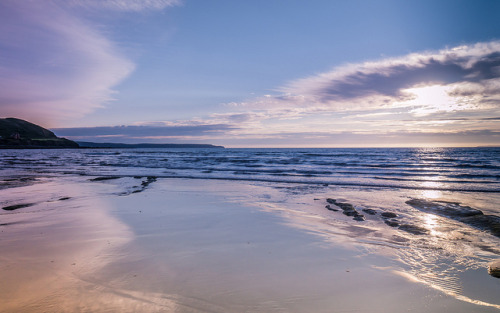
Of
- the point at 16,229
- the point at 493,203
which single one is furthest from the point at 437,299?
the point at 493,203

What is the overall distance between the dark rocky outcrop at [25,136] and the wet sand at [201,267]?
4486 inches

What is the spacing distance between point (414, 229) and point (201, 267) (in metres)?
5.18

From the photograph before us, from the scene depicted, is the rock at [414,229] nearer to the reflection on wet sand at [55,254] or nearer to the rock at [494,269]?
the rock at [494,269]

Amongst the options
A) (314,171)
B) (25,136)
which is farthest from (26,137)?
(314,171)

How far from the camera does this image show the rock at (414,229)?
6059 mm

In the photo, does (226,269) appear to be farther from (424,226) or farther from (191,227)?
(424,226)

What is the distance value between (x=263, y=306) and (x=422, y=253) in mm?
3352

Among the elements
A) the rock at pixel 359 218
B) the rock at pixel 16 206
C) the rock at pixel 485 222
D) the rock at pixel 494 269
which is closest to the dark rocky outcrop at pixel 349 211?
the rock at pixel 359 218

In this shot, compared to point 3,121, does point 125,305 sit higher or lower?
lower

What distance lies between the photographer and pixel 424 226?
6625 mm

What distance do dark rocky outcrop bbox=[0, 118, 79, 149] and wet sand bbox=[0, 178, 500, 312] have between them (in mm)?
113955

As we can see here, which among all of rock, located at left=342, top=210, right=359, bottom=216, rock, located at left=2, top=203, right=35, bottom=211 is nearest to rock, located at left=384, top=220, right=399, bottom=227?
rock, located at left=342, top=210, right=359, bottom=216

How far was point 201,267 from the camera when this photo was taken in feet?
12.6

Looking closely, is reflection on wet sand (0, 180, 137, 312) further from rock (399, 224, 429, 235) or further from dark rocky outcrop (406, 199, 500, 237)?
dark rocky outcrop (406, 199, 500, 237)
